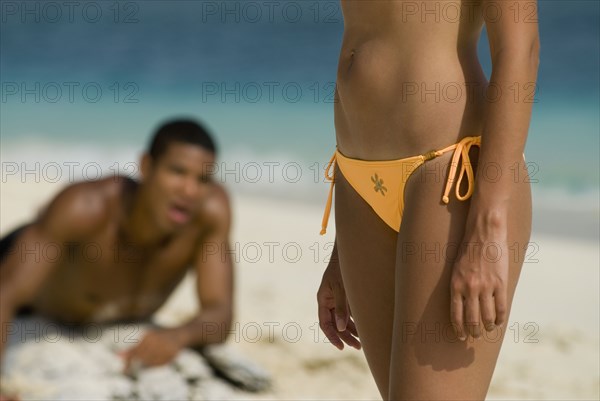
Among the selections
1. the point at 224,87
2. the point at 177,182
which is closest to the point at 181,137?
the point at 177,182

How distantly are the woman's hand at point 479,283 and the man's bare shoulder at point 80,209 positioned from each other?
2294mm

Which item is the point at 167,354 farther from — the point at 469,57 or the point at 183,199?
the point at 469,57

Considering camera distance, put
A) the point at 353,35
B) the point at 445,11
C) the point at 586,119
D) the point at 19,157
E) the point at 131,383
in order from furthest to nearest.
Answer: the point at 586,119, the point at 19,157, the point at 131,383, the point at 353,35, the point at 445,11

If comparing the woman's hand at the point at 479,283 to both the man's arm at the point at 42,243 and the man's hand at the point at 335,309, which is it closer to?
the man's hand at the point at 335,309

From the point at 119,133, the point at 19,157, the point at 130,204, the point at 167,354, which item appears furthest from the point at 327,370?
the point at 119,133

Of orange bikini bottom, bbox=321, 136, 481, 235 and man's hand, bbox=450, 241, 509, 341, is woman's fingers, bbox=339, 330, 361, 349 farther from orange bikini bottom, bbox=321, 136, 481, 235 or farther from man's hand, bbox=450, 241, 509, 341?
man's hand, bbox=450, 241, 509, 341

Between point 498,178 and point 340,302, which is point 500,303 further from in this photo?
point 340,302

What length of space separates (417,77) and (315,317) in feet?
11.1

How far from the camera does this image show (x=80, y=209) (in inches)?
131

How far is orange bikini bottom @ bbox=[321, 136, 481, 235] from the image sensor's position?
1.33 metres

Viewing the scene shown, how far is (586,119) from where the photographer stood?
11.9 m

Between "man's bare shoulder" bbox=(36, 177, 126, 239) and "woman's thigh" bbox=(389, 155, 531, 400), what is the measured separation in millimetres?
2199

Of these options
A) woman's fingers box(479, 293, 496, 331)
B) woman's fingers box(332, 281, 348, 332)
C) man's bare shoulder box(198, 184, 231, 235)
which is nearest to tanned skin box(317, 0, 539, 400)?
woman's fingers box(479, 293, 496, 331)

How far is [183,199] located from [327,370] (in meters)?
1.05
